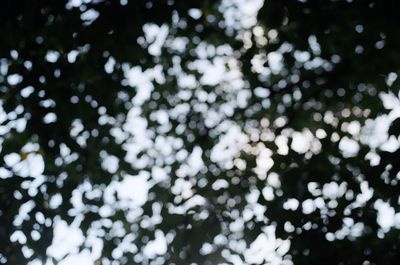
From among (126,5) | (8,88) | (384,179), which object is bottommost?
(384,179)

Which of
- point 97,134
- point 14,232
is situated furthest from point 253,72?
point 14,232

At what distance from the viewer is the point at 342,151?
3529 mm

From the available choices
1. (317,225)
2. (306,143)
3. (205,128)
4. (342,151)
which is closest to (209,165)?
(205,128)

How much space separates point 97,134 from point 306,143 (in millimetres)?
2057

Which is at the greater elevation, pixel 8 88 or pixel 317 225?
pixel 8 88

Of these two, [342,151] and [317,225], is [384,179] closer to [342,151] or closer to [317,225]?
[317,225]

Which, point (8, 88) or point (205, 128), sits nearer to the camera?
point (8, 88)

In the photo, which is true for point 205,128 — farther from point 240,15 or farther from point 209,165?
point 240,15

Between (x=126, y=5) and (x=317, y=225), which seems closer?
(x=126, y=5)

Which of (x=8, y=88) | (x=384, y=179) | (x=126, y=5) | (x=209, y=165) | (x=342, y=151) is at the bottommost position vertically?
(x=209, y=165)

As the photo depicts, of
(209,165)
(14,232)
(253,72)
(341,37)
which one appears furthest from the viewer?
(209,165)

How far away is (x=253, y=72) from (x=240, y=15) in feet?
4.26

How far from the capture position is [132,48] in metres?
2.66

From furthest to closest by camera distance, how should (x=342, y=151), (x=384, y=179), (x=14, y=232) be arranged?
(x=342, y=151) < (x=14, y=232) < (x=384, y=179)
